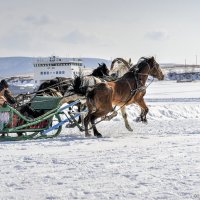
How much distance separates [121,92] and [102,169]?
4.70m

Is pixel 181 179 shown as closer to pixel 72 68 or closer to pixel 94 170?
pixel 94 170

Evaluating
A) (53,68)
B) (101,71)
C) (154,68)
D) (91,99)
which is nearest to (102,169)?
(91,99)

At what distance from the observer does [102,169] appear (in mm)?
5895

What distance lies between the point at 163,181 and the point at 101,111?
16.7 feet

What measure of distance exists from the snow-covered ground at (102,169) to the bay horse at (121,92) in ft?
3.48

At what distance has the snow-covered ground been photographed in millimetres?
4750

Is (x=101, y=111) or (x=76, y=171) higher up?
(x=101, y=111)

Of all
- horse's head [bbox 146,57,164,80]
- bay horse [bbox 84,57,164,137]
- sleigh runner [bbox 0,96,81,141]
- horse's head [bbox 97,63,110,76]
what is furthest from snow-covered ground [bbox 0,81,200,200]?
horse's head [bbox 97,63,110,76]

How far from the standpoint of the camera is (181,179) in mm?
5203

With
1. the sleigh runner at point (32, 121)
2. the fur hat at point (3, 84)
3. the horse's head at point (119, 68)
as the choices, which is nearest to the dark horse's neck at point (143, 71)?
the horse's head at point (119, 68)

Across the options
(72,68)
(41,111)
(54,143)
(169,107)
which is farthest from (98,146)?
(72,68)

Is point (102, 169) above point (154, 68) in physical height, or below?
below

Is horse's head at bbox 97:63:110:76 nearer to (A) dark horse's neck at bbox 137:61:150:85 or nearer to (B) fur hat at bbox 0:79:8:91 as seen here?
(A) dark horse's neck at bbox 137:61:150:85

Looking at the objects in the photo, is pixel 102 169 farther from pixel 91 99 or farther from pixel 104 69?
pixel 104 69
